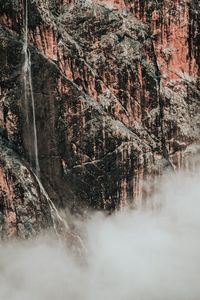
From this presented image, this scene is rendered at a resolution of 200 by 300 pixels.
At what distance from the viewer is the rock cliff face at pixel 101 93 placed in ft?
113

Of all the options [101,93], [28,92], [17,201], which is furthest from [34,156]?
[101,93]

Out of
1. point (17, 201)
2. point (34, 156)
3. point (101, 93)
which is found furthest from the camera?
point (101, 93)

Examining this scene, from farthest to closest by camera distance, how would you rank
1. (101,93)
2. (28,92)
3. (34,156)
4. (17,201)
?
(101,93) < (34,156) < (28,92) < (17,201)

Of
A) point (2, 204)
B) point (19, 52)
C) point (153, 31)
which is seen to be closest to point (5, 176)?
point (2, 204)

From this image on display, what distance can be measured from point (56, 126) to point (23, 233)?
20.0 ft

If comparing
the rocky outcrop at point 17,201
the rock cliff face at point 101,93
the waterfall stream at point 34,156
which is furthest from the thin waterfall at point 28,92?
the rocky outcrop at point 17,201

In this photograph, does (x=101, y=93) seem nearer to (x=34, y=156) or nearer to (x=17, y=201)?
(x=34, y=156)

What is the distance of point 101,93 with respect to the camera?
3584 cm

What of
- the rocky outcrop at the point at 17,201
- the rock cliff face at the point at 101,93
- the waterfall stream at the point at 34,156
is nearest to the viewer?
the rocky outcrop at the point at 17,201

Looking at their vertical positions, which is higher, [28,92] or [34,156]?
[28,92]

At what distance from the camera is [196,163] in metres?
38.5

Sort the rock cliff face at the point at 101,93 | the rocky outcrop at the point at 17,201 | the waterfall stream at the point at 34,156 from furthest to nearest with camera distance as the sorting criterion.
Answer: the rock cliff face at the point at 101,93 < the waterfall stream at the point at 34,156 < the rocky outcrop at the point at 17,201

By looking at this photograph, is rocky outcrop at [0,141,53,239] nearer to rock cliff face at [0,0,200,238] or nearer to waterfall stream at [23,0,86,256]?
rock cliff face at [0,0,200,238]

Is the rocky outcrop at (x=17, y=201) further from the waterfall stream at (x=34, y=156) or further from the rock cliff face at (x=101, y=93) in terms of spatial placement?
the waterfall stream at (x=34, y=156)
